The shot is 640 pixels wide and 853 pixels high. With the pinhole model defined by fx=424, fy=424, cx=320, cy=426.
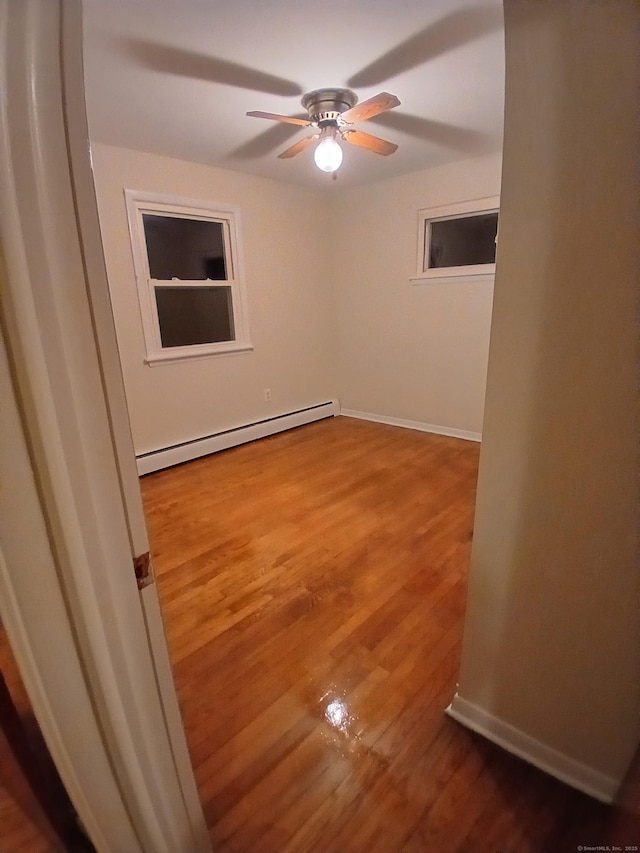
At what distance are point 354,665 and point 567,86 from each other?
1.81 meters

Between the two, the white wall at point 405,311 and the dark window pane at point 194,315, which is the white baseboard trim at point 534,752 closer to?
the white wall at point 405,311

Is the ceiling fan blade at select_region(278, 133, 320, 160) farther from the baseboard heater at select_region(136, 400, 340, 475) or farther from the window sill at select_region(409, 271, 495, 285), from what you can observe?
the baseboard heater at select_region(136, 400, 340, 475)

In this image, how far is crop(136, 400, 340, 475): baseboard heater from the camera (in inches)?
136

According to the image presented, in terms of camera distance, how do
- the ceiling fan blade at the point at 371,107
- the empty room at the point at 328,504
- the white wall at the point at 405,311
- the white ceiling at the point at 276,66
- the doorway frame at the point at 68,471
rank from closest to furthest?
the doorway frame at the point at 68,471, the empty room at the point at 328,504, the white ceiling at the point at 276,66, the ceiling fan blade at the point at 371,107, the white wall at the point at 405,311

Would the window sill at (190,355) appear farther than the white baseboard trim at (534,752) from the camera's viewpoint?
Yes

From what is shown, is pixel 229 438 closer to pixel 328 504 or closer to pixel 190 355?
pixel 190 355

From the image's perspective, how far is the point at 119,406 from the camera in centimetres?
61

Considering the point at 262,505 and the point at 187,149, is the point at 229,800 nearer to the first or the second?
the point at 262,505

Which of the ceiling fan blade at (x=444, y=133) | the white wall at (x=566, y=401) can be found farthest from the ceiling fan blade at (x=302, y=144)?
the white wall at (x=566, y=401)

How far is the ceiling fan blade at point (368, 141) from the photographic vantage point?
241cm

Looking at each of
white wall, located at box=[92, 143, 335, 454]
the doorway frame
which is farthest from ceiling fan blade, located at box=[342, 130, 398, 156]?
the doorway frame

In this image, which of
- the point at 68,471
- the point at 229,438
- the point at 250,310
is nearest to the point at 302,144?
the point at 250,310

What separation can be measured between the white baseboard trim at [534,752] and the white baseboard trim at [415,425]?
2.69 metres

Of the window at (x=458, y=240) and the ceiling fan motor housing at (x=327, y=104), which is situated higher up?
the ceiling fan motor housing at (x=327, y=104)
